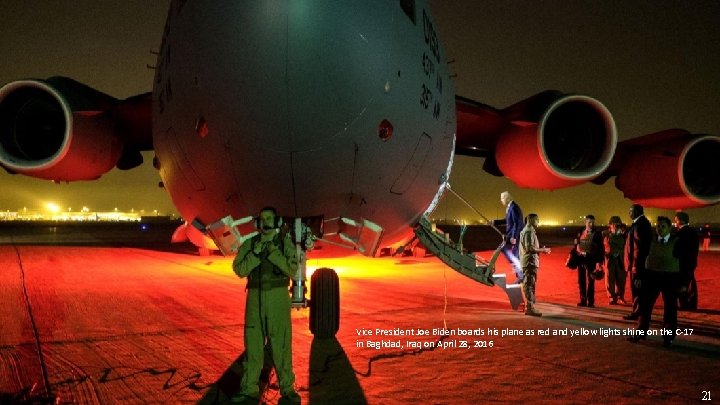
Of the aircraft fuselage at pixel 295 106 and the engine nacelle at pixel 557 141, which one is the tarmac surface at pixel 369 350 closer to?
the aircraft fuselage at pixel 295 106

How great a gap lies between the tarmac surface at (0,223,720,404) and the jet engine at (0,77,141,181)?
2.08m

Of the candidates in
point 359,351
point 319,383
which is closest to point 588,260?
point 359,351

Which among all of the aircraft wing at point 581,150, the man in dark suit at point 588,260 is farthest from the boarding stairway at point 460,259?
the aircraft wing at point 581,150

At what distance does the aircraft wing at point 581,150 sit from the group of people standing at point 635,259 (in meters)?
0.76

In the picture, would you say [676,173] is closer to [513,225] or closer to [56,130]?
[513,225]

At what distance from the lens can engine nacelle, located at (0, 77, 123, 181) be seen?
644cm

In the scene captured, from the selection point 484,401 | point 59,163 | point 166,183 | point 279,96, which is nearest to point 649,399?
point 484,401

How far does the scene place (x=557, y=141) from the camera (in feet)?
25.2

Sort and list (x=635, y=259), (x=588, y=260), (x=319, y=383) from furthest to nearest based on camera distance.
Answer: (x=588, y=260), (x=635, y=259), (x=319, y=383)

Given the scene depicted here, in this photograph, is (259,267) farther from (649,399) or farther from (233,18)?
(649,399)

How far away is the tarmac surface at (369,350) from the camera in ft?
14.3

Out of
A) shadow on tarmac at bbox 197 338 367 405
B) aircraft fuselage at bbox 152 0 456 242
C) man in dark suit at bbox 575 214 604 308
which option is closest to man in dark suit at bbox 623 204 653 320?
man in dark suit at bbox 575 214 604 308

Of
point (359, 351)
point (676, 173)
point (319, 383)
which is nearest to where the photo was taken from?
point (319, 383)

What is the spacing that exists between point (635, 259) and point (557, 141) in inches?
76.2
